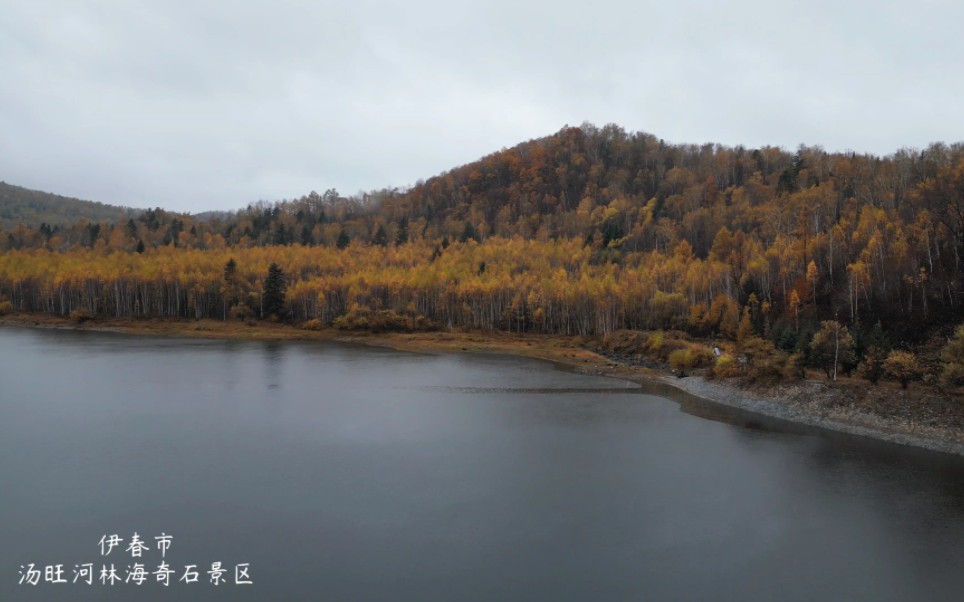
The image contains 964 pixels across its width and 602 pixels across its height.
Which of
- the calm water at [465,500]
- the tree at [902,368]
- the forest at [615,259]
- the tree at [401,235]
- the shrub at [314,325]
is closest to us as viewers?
the calm water at [465,500]

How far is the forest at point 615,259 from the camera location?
1608 inches

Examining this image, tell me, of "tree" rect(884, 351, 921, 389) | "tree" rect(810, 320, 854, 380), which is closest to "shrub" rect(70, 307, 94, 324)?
"tree" rect(810, 320, 854, 380)

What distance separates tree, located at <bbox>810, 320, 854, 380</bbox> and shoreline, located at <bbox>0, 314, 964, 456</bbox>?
2.43m

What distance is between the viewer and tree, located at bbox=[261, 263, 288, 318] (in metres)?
72.9

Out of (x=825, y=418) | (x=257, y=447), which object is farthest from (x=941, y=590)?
(x=257, y=447)

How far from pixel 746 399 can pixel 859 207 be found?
157 feet

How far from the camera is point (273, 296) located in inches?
2867

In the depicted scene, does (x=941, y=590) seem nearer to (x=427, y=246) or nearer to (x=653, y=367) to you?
(x=653, y=367)

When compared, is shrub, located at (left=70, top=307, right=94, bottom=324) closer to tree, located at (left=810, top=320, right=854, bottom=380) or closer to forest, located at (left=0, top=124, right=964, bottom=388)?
forest, located at (left=0, top=124, right=964, bottom=388)

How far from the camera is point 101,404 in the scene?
30281 millimetres

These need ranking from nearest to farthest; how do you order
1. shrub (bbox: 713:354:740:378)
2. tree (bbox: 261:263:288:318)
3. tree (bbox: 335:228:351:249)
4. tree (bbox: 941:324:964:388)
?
tree (bbox: 941:324:964:388) → shrub (bbox: 713:354:740:378) → tree (bbox: 261:263:288:318) → tree (bbox: 335:228:351:249)

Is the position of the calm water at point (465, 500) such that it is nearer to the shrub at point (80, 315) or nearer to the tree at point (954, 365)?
the tree at point (954, 365)

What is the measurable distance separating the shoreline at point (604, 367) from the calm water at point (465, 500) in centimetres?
150

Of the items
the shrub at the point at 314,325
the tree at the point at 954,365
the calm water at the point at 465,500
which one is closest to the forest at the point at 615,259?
the tree at the point at 954,365
